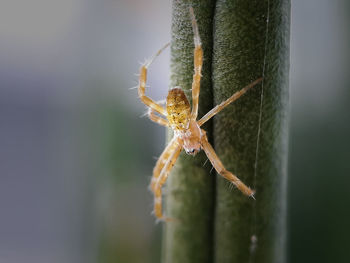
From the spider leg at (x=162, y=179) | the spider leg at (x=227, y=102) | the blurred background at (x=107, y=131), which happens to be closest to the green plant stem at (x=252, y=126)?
the spider leg at (x=227, y=102)

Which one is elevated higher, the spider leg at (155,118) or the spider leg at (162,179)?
the spider leg at (155,118)

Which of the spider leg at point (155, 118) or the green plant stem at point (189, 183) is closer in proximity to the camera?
the green plant stem at point (189, 183)

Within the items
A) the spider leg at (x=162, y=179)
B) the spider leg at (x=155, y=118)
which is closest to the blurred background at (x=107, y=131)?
the spider leg at (x=155, y=118)

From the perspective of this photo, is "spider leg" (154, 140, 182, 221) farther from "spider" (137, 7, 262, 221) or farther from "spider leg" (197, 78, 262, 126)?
"spider leg" (197, 78, 262, 126)

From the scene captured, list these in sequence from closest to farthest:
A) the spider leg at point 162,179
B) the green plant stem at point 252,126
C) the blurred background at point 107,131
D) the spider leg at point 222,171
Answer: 1. the green plant stem at point 252,126
2. the spider leg at point 222,171
3. the spider leg at point 162,179
4. the blurred background at point 107,131

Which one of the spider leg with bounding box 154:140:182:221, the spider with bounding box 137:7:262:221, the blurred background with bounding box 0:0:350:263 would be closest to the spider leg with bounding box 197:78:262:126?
the spider with bounding box 137:7:262:221

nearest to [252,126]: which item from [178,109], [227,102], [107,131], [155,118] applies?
[227,102]

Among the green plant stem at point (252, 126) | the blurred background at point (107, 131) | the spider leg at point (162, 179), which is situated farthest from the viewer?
the blurred background at point (107, 131)

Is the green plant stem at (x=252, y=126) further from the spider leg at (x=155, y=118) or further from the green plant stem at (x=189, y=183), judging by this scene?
the spider leg at (x=155, y=118)
